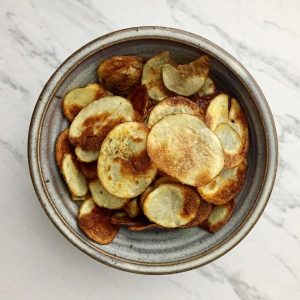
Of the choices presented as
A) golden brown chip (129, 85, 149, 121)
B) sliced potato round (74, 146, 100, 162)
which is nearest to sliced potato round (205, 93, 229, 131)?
golden brown chip (129, 85, 149, 121)

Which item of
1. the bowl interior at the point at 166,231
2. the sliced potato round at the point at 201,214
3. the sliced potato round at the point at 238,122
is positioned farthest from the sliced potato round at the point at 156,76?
the sliced potato round at the point at 201,214

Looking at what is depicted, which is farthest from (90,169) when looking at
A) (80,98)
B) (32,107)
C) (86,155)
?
(32,107)

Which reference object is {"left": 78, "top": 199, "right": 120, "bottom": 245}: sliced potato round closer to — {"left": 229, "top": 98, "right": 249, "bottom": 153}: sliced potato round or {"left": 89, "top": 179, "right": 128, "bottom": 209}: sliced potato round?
{"left": 89, "top": 179, "right": 128, "bottom": 209}: sliced potato round

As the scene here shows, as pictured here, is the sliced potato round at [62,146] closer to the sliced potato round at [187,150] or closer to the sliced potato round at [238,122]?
the sliced potato round at [187,150]

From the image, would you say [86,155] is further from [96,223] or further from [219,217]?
[219,217]

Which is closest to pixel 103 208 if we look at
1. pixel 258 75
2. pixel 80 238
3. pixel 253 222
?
pixel 80 238

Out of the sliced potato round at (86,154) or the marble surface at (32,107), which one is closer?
the sliced potato round at (86,154)
